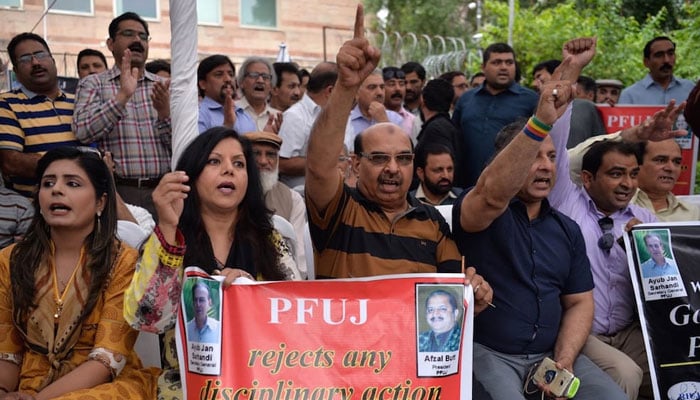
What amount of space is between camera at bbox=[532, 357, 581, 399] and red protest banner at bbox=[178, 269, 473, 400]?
0.65 meters

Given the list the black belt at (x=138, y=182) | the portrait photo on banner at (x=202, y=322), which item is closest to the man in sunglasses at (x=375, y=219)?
the portrait photo on banner at (x=202, y=322)

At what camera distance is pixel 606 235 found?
471 centimetres

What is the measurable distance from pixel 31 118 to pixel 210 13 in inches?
675

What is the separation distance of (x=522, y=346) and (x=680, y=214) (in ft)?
6.97

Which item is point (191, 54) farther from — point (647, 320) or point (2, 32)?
point (2, 32)

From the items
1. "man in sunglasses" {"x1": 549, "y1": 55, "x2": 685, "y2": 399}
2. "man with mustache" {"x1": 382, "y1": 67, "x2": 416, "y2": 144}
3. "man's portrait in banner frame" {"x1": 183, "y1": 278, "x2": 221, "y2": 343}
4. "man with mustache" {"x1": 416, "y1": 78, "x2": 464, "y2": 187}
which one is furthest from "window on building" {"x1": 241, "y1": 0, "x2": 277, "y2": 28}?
"man's portrait in banner frame" {"x1": 183, "y1": 278, "x2": 221, "y2": 343}

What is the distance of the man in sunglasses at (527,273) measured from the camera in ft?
12.7

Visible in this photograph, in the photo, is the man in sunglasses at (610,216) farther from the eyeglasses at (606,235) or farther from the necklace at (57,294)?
the necklace at (57,294)

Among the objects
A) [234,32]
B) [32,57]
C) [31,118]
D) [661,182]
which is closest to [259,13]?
[234,32]

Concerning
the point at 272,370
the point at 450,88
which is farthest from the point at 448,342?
the point at 450,88

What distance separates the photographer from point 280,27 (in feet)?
78.3

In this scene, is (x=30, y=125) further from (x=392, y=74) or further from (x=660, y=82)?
(x=660, y=82)

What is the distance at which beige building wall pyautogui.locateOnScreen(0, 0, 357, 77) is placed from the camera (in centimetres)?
1997

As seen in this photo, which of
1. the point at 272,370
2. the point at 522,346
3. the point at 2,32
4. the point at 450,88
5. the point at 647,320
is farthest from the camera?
the point at 2,32
